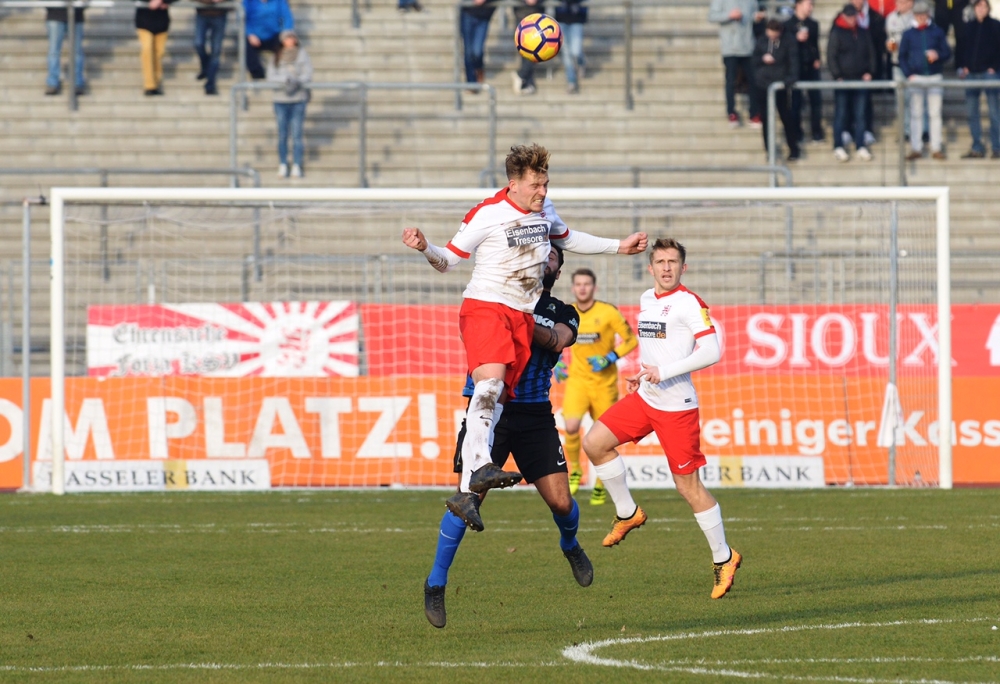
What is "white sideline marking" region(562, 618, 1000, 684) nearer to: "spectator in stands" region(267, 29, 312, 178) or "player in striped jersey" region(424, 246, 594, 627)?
"player in striped jersey" region(424, 246, 594, 627)

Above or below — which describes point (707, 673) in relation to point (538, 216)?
below

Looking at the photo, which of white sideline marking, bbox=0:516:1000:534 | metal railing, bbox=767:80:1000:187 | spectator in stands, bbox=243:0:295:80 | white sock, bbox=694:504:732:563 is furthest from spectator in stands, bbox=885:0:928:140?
white sock, bbox=694:504:732:563

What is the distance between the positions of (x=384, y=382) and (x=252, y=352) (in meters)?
1.89

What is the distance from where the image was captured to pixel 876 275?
746 inches

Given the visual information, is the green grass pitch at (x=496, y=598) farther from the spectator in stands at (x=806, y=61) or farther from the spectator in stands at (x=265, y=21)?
the spectator in stands at (x=265, y=21)

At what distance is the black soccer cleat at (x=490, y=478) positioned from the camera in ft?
24.1

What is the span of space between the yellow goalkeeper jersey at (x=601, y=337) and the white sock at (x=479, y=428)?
7.57 meters

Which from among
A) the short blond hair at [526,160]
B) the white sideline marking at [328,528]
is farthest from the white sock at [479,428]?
the white sideline marking at [328,528]

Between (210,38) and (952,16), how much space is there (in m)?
11.8

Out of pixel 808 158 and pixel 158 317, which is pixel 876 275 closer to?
pixel 808 158

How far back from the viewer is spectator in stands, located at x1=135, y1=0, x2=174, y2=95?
23.9m

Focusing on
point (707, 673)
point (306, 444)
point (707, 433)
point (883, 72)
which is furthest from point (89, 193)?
point (883, 72)

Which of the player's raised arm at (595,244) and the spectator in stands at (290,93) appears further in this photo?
the spectator in stands at (290,93)

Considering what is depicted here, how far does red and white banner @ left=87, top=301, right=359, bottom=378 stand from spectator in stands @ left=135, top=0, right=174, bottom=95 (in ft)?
23.7
